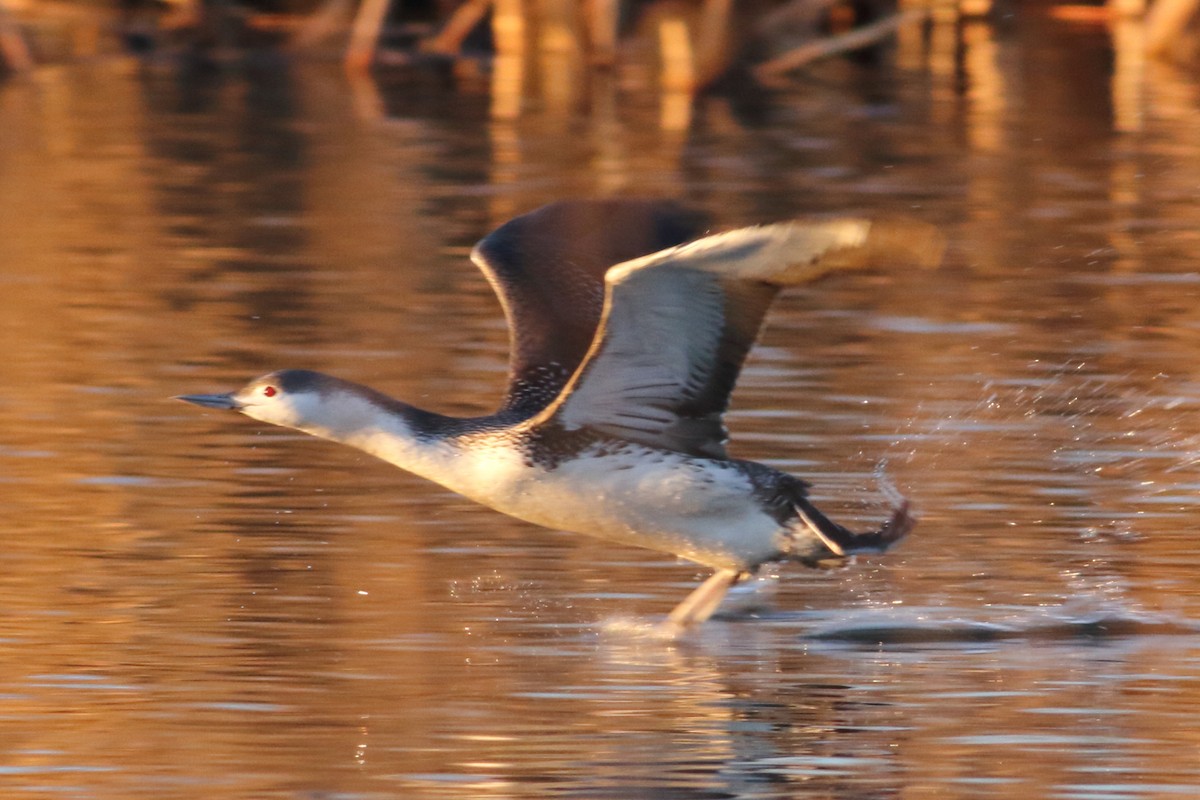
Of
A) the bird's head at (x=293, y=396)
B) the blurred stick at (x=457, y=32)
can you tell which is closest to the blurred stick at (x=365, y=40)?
the blurred stick at (x=457, y=32)

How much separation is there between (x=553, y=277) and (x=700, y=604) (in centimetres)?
135

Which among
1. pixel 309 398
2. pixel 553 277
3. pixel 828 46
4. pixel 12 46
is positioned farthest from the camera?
pixel 12 46

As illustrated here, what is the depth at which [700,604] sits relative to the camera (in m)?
8.22

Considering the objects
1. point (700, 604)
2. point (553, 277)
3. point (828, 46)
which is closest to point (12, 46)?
point (828, 46)

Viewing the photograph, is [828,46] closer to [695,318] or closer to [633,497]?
[633,497]

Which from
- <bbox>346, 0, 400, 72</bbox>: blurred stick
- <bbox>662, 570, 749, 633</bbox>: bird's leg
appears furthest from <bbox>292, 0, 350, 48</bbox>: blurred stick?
<bbox>662, 570, 749, 633</bbox>: bird's leg

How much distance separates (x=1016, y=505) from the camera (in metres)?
9.59

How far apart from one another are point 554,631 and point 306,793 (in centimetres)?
185

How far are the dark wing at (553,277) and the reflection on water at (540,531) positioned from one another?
0.67 m

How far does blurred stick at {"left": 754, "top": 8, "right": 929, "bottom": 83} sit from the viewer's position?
22.5 metres

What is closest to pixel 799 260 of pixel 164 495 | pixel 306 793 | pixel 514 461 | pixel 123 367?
pixel 514 461

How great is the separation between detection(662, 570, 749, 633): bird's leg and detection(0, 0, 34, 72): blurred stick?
1901cm

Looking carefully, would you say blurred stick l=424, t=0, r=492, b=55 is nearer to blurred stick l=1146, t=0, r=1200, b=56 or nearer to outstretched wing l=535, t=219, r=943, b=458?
blurred stick l=1146, t=0, r=1200, b=56

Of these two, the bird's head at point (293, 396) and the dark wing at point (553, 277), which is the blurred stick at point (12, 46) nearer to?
the dark wing at point (553, 277)
